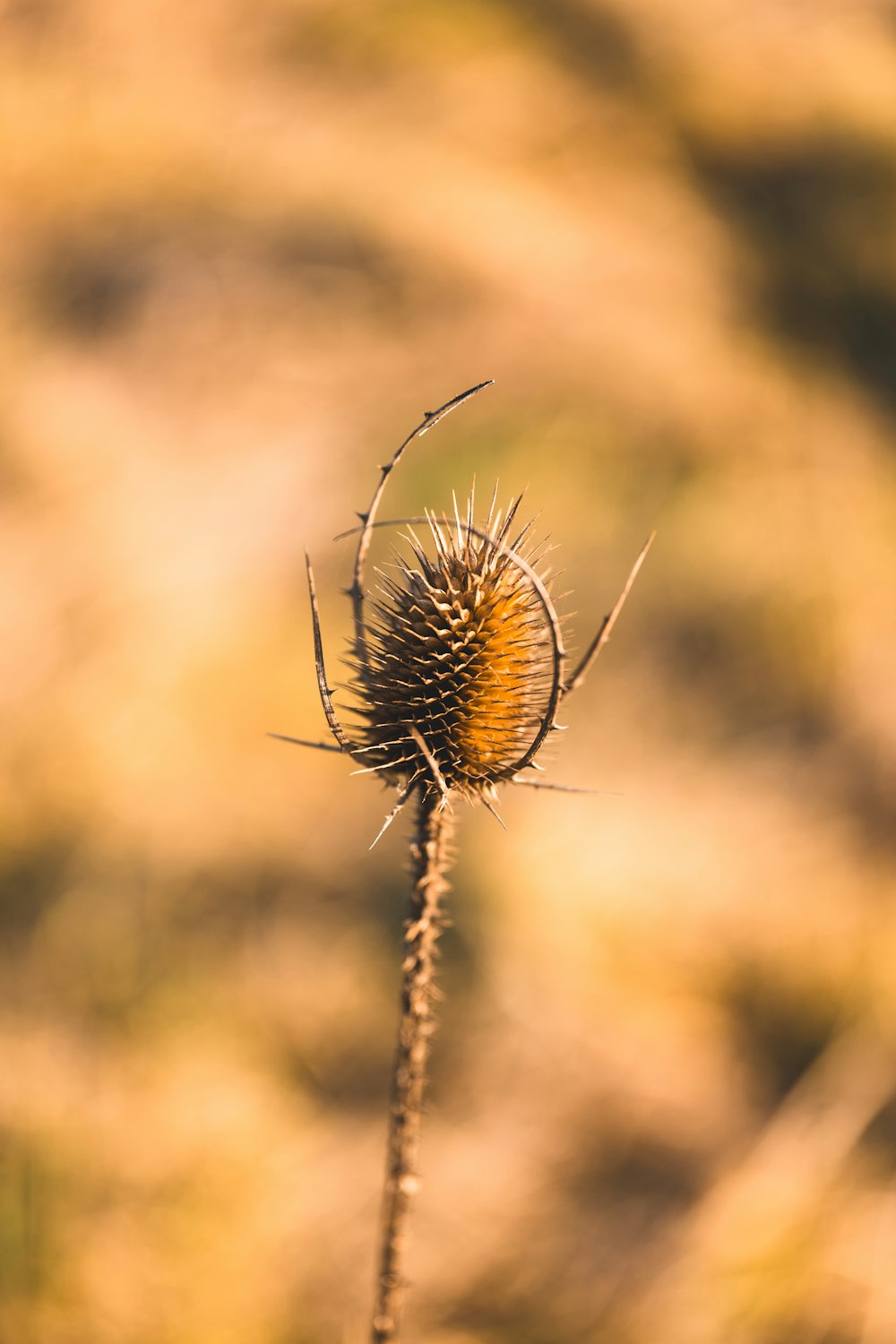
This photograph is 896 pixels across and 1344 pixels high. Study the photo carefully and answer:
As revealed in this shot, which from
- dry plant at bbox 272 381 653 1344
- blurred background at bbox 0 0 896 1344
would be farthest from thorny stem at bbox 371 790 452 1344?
blurred background at bbox 0 0 896 1344

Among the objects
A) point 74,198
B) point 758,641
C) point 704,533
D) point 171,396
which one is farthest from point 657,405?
point 74,198

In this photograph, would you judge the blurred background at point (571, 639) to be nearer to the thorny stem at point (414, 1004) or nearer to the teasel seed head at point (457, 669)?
the thorny stem at point (414, 1004)

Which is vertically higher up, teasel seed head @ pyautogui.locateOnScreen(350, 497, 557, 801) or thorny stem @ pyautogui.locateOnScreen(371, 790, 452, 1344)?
teasel seed head @ pyautogui.locateOnScreen(350, 497, 557, 801)

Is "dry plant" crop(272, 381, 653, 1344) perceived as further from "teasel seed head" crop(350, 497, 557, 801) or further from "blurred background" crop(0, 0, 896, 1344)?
"blurred background" crop(0, 0, 896, 1344)

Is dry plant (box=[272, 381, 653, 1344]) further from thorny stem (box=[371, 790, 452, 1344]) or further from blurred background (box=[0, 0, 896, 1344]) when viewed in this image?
blurred background (box=[0, 0, 896, 1344])

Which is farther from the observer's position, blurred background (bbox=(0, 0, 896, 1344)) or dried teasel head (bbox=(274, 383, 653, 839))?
blurred background (bbox=(0, 0, 896, 1344))

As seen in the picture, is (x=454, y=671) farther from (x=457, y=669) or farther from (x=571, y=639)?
(x=571, y=639)
